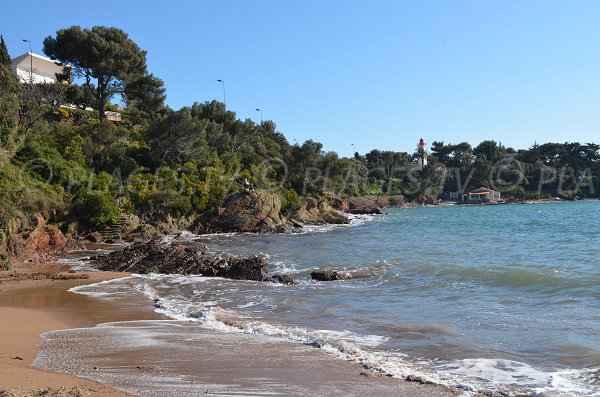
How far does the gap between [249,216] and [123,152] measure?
1115 cm

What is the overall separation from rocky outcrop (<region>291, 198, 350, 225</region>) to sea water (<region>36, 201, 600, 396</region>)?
1090 inches

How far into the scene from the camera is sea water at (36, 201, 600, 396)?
8227 mm

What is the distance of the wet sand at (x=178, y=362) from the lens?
6.81m

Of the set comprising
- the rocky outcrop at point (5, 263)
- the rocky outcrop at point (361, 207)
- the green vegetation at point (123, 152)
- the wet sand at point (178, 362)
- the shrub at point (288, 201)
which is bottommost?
the wet sand at point (178, 362)

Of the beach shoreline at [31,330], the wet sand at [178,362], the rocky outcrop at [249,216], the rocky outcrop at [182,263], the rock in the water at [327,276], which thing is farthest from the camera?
the rocky outcrop at [249,216]

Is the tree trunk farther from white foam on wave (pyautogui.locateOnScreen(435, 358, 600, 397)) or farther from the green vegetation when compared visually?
white foam on wave (pyautogui.locateOnScreen(435, 358, 600, 397))

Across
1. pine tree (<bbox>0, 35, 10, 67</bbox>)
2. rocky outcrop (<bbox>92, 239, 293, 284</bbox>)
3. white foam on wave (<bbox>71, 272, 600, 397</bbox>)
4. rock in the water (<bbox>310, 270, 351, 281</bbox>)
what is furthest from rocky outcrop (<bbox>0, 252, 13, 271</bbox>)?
pine tree (<bbox>0, 35, 10, 67</bbox>)

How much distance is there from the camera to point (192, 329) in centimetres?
1072

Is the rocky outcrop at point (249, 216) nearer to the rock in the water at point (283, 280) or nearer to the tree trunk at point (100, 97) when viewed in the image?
the tree trunk at point (100, 97)

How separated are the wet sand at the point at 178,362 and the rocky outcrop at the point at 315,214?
41.4 metres

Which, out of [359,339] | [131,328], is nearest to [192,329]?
[131,328]

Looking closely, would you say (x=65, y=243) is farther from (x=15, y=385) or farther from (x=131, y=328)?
(x=15, y=385)

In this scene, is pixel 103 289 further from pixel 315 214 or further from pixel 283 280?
pixel 315 214

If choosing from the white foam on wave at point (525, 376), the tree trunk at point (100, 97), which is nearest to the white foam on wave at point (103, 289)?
the white foam on wave at point (525, 376)
